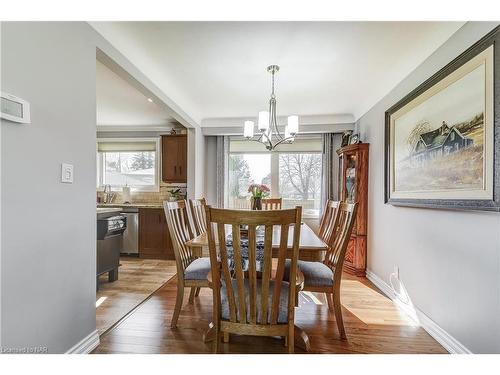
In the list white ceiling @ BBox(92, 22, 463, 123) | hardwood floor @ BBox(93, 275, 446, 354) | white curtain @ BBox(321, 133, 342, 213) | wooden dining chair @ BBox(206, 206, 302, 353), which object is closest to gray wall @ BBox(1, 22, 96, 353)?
hardwood floor @ BBox(93, 275, 446, 354)

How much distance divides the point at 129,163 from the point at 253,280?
168 inches

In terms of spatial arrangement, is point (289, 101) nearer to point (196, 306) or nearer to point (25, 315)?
point (196, 306)

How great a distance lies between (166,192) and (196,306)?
270 cm

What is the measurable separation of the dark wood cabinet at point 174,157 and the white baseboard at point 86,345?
9.69ft

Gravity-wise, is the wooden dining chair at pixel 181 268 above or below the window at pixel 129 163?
below

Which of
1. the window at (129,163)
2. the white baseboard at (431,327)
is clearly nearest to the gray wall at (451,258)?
the white baseboard at (431,327)

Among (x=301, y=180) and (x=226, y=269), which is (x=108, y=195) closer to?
(x=301, y=180)

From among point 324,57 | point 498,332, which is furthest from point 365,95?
point 498,332

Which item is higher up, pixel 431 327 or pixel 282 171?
pixel 282 171

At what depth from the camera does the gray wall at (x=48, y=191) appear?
120cm

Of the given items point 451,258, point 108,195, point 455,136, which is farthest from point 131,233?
point 455,136

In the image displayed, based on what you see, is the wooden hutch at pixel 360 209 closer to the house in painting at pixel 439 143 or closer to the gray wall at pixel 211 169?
the house in painting at pixel 439 143

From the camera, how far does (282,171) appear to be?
14.9ft
